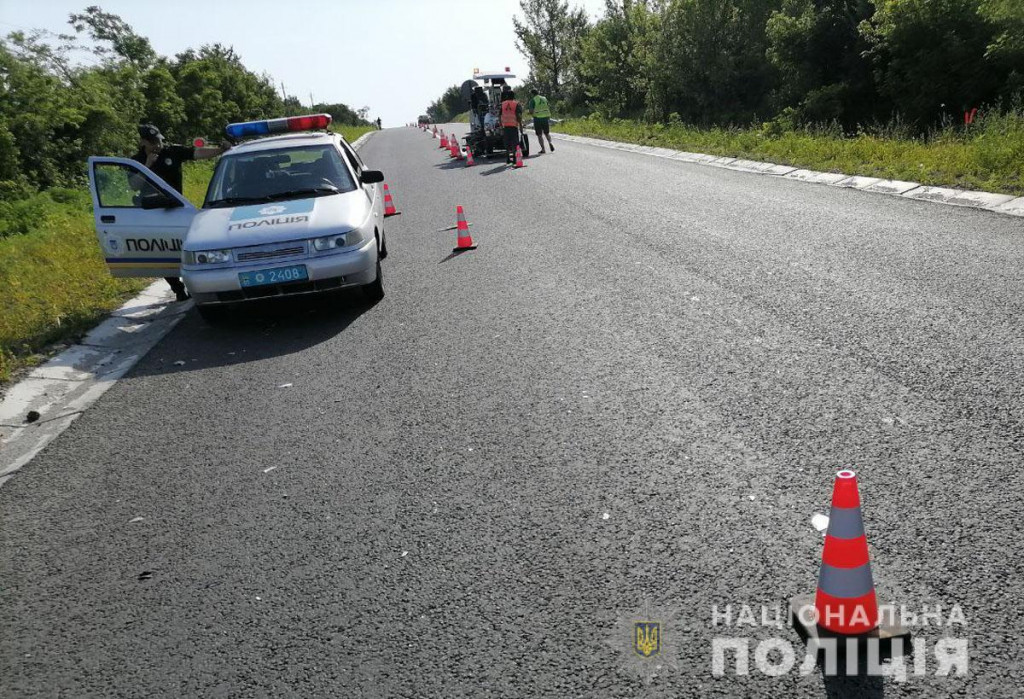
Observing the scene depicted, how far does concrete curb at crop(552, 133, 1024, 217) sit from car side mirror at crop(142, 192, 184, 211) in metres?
9.53

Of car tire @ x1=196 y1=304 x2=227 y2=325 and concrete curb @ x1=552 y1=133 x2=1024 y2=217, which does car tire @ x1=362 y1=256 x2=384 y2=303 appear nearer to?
car tire @ x1=196 y1=304 x2=227 y2=325

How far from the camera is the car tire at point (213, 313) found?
25.3 feet

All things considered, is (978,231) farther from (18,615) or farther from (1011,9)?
(1011,9)

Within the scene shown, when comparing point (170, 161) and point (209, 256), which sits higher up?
point (170, 161)

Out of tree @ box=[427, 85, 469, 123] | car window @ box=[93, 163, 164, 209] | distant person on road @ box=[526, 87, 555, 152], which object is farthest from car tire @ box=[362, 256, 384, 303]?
tree @ box=[427, 85, 469, 123]

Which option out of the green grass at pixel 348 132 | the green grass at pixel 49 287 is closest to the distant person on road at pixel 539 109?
the green grass at pixel 49 287

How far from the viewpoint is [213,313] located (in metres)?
7.84

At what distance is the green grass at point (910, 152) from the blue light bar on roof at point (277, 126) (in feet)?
28.7

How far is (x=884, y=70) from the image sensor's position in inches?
1086

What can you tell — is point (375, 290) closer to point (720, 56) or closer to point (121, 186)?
point (121, 186)

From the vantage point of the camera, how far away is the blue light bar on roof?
9.72 metres

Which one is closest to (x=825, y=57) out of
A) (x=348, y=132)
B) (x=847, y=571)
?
(x=847, y=571)

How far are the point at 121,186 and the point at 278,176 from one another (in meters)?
1.67

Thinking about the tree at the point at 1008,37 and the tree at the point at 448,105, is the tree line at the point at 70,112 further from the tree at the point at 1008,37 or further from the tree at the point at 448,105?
the tree at the point at 448,105
